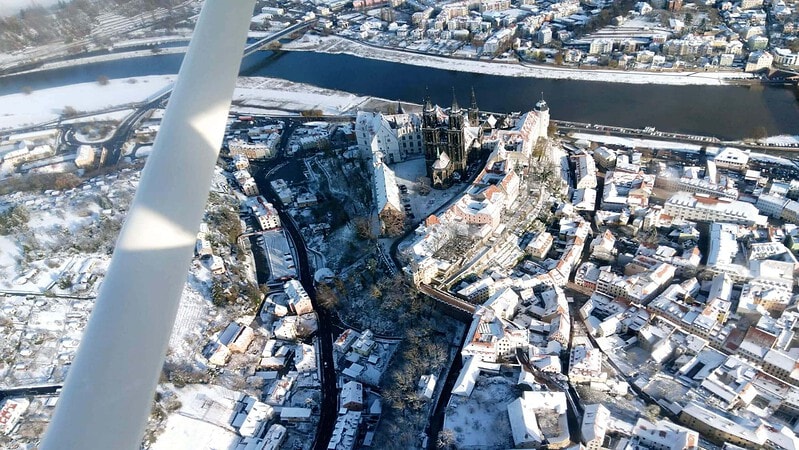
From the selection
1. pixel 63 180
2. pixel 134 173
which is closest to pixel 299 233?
pixel 134 173

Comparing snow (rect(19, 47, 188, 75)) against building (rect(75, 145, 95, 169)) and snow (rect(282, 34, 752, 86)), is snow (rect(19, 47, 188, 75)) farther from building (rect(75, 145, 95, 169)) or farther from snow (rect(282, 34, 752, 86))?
snow (rect(282, 34, 752, 86))

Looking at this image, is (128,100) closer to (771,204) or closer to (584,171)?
(584,171)

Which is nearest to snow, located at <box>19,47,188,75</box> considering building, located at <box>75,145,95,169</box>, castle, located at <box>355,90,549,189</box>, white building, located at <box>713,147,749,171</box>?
building, located at <box>75,145,95,169</box>

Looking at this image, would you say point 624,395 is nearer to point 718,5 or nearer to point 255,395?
point 255,395

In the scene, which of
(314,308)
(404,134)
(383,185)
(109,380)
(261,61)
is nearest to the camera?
(109,380)

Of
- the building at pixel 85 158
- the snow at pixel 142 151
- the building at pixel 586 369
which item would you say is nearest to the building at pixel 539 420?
the building at pixel 586 369

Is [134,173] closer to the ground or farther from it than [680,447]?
farther from it

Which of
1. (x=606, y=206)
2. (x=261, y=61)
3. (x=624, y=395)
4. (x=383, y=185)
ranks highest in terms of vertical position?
(x=261, y=61)

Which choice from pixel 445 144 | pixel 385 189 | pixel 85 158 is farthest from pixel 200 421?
pixel 85 158
